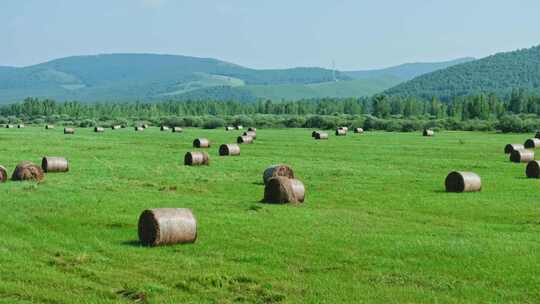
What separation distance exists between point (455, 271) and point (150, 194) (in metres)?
Result: 14.6

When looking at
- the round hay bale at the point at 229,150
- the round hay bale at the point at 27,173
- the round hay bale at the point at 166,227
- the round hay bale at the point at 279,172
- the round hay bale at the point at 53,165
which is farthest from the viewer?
the round hay bale at the point at 229,150

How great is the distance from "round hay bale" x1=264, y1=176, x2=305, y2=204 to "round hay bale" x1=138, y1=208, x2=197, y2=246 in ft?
24.4

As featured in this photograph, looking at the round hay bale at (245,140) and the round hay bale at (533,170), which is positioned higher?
the round hay bale at (533,170)

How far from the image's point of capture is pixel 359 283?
1464cm

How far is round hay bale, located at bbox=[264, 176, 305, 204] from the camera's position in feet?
83.9

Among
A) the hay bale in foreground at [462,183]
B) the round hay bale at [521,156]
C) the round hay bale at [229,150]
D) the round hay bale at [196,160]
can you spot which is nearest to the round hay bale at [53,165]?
the round hay bale at [196,160]

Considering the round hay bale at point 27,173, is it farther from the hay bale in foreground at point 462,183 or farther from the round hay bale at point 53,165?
the hay bale in foreground at point 462,183

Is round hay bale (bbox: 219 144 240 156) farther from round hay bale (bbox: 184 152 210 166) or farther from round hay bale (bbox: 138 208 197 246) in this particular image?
round hay bale (bbox: 138 208 197 246)

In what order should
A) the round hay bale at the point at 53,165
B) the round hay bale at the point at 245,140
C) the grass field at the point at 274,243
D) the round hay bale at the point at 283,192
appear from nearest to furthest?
the grass field at the point at 274,243, the round hay bale at the point at 283,192, the round hay bale at the point at 53,165, the round hay bale at the point at 245,140

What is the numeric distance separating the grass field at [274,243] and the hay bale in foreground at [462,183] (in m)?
0.57

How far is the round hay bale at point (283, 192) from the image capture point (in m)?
25.6

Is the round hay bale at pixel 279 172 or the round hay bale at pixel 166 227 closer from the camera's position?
the round hay bale at pixel 166 227

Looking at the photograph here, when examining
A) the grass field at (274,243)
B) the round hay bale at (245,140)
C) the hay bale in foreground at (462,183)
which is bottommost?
the round hay bale at (245,140)

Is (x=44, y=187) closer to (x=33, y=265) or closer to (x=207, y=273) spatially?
(x=33, y=265)
